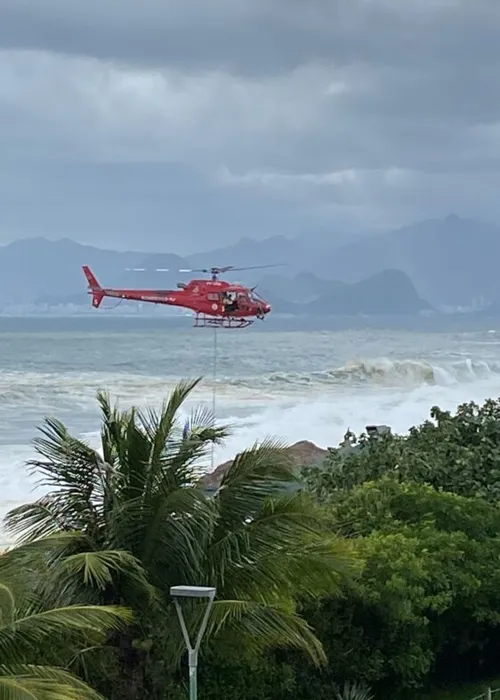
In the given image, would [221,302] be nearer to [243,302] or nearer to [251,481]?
[243,302]

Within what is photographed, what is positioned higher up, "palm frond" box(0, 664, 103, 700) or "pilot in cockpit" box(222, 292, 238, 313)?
"pilot in cockpit" box(222, 292, 238, 313)

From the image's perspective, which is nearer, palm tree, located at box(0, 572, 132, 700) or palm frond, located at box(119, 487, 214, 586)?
palm tree, located at box(0, 572, 132, 700)

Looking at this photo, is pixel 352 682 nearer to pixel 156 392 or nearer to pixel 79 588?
pixel 79 588

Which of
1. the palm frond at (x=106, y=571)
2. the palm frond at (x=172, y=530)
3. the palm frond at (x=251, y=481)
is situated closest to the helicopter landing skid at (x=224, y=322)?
the palm frond at (x=251, y=481)

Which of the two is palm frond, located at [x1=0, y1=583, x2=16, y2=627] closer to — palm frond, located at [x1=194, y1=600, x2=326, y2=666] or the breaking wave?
palm frond, located at [x1=194, y1=600, x2=326, y2=666]

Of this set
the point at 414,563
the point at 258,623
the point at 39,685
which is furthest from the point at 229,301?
the point at 39,685

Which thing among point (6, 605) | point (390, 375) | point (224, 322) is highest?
point (224, 322)

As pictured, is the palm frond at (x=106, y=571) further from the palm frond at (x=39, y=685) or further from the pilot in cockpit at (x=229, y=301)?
the pilot in cockpit at (x=229, y=301)

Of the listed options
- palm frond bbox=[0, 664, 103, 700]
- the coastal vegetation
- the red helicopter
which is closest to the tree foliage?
the coastal vegetation
